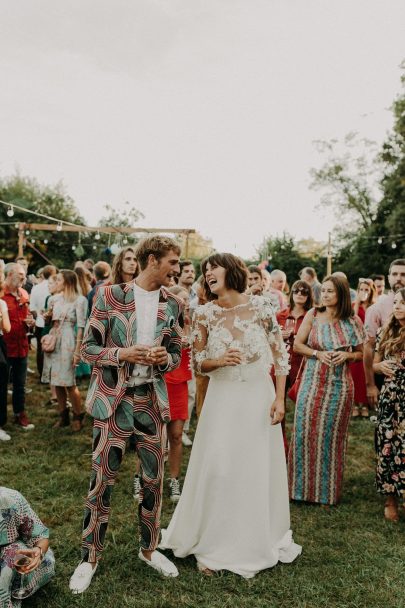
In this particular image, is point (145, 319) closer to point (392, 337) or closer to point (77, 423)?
point (392, 337)

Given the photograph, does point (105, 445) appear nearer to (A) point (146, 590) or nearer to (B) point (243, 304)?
(A) point (146, 590)

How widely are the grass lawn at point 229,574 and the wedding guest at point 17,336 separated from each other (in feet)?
4.42

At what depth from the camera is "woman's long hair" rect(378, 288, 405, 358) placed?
4.61 metres

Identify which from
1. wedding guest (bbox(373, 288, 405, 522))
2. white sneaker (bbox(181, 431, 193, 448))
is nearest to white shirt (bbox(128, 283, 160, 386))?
wedding guest (bbox(373, 288, 405, 522))

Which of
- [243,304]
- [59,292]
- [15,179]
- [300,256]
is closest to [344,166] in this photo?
[300,256]

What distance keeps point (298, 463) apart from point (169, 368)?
2193 millimetres

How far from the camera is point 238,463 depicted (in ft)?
12.1

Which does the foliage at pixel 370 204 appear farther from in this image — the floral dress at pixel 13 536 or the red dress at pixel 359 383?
the floral dress at pixel 13 536

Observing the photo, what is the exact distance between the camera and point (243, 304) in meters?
3.88

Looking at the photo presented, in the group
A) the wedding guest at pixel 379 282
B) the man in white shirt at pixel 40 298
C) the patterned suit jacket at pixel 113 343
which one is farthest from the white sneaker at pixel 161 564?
the wedding guest at pixel 379 282

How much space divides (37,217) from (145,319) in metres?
33.6

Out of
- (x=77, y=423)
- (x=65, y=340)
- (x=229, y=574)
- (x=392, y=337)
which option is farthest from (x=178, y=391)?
(x=65, y=340)

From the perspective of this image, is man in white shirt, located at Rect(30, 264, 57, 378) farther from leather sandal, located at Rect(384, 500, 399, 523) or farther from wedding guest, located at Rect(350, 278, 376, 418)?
leather sandal, located at Rect(384, 500, 399, 523)

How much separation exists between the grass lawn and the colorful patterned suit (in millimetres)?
A: 322
